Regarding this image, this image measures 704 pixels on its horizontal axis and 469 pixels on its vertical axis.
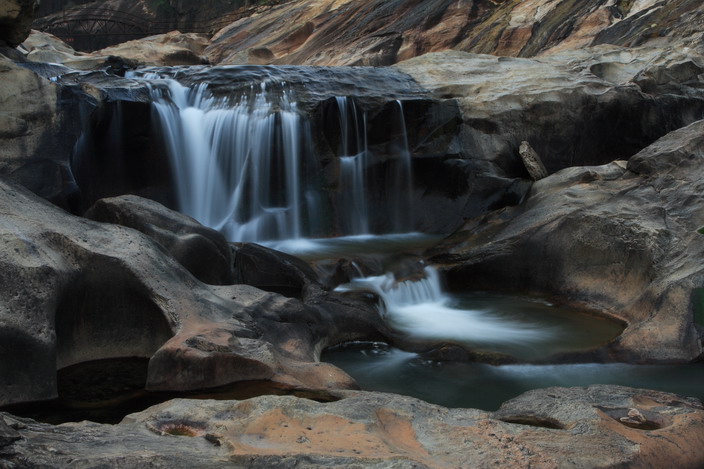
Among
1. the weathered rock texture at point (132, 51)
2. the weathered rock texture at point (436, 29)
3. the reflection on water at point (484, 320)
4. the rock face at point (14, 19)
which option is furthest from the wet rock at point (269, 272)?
the weathered rock texture at point (132, 51)

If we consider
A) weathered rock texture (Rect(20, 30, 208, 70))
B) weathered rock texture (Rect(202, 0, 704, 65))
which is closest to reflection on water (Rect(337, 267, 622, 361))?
weathered rock texture (Rect(202, 0, 704, 65))

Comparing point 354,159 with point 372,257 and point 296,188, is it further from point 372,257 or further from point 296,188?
point 372,257

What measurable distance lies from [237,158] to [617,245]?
5.52 metres

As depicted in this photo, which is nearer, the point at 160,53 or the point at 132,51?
the point at 160,53

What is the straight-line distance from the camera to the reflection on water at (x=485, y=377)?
19.5ft

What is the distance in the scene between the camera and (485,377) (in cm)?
632

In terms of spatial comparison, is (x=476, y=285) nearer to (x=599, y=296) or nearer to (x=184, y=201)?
(x=599, y=296)

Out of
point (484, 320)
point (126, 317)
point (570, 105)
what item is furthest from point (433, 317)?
point (570, 105)

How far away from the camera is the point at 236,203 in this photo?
35.7ft

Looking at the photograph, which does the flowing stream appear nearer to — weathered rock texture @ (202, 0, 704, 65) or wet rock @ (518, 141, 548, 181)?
wet rock @ (518, 141, 548, 181)

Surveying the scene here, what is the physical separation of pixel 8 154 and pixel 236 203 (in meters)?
3.21

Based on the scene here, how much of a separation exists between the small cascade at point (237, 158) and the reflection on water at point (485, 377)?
4404mm

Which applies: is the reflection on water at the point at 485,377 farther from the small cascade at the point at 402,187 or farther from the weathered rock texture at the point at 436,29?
the weathered rock texture at the point at 436,29

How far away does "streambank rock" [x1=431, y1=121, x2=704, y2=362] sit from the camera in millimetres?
6922
